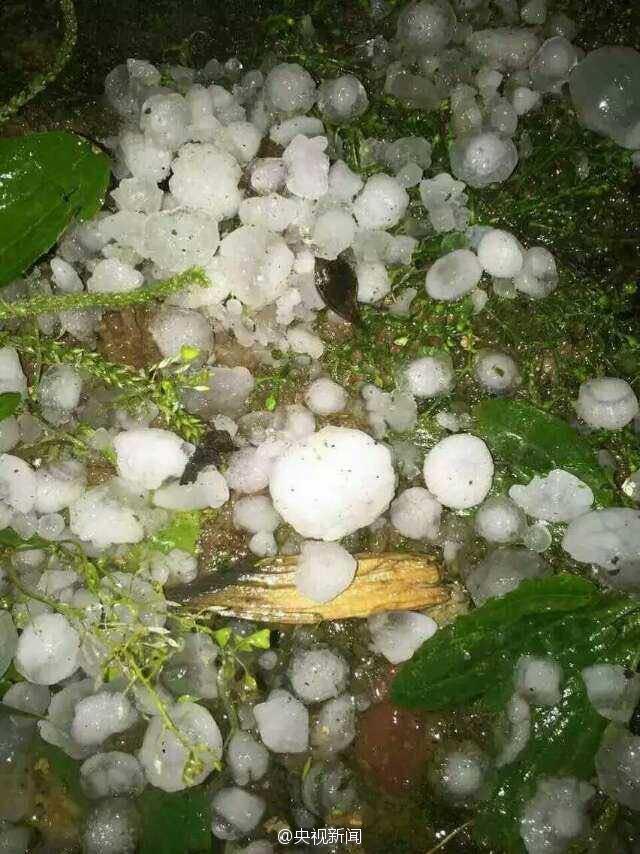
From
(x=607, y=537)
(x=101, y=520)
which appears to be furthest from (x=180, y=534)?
(x=607, y=537)

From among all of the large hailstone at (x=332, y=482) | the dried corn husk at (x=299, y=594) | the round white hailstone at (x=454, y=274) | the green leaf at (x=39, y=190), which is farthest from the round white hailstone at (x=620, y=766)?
the green leaf at (x=39, y=190)

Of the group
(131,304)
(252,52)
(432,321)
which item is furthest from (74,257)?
(432,321)

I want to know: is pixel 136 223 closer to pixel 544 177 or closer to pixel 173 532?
pixel 173 532

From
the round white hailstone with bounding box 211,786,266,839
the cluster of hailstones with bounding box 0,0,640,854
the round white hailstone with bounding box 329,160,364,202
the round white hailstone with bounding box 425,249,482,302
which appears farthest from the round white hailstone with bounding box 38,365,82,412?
the round white hailstone with bounding box 211,786,266,839

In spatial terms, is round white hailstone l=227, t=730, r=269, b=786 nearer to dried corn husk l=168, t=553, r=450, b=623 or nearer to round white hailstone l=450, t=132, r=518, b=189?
dried corn husk l=168, t=553, r=450, b=623

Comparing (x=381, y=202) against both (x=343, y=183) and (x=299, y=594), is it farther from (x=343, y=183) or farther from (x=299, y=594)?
(x=299, y=594)
